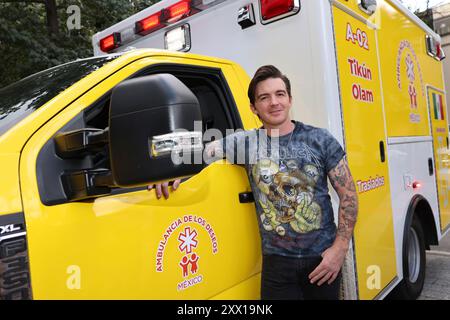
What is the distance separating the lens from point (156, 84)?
1309mm

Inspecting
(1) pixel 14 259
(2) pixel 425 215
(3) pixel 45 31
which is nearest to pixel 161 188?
(1) pixel 14 259

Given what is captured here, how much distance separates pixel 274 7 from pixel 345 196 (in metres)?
1.24

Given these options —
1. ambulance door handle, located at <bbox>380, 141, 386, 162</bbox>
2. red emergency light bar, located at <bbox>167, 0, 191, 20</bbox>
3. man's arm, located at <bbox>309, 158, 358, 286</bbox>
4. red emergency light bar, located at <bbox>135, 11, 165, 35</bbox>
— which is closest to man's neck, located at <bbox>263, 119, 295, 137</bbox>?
man's arm, located at <bbox>309, 158, 358, 286</bbox>

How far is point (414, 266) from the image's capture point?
3906 mm

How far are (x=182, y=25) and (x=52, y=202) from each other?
208 cm

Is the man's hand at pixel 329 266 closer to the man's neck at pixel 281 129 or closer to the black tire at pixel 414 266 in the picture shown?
the man's neck at pixel 281 129

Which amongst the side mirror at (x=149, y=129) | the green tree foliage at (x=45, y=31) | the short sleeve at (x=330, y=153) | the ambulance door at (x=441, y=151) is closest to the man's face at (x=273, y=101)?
the short sleeve at (x=330, y=153)

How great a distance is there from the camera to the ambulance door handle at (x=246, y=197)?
7.50 ft

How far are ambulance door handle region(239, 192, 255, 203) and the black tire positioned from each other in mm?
1822

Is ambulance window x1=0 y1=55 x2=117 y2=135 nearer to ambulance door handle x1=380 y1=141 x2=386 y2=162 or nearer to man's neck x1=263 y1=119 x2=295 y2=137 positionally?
man's neck x1=263 y1=119 x2=295 y2=137

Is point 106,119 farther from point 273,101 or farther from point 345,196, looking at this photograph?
point 345,196

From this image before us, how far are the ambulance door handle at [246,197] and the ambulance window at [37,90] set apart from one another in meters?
0.94

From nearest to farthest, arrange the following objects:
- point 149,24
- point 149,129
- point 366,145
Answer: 1. point 149,129
2. point 366,145
3. point 149,24

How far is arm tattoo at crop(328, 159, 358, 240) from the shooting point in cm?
221
